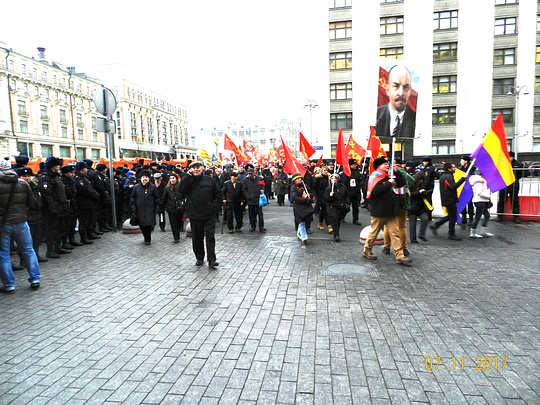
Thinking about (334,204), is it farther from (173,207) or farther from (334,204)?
(173,207)

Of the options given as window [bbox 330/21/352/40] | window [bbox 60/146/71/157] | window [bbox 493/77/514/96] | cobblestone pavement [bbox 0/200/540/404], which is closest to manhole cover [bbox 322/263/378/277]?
cobblestone pavement [bbox 0/200/540/404]

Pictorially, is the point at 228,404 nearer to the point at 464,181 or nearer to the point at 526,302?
the point at 526,302

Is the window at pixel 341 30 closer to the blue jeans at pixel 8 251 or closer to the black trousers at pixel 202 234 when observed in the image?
the black trousers at pixel 202 234

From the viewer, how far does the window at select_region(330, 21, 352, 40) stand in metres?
40.4

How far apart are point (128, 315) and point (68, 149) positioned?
83.6m

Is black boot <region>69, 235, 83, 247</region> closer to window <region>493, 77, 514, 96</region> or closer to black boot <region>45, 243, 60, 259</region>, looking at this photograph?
black boot <region>45, 243, 60, 259</region>

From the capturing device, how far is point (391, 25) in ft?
129

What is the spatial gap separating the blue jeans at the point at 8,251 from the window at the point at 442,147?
39663 mm

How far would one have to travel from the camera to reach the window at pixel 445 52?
1519 inches

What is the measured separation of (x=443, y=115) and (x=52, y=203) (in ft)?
129

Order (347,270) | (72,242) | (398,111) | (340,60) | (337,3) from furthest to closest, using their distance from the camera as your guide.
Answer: (340,60) → (337,3) → (72,242) → (398,111) → (347,270)

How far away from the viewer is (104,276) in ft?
22.1

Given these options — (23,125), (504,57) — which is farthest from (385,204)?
(23,125)
